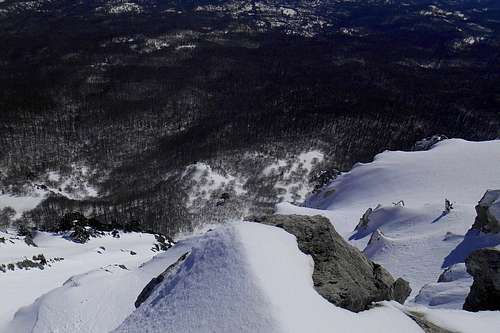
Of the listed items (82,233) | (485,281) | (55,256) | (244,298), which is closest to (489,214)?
(485,281)

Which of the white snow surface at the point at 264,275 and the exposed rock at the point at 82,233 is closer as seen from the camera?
the white snow surface at the point at 264,275

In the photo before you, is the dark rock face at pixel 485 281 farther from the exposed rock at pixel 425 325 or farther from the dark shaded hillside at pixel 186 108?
the dark shaded hillside at pixel 186 108

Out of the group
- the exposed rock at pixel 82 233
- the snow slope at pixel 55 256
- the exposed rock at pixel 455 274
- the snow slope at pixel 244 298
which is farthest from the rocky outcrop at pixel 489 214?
the exposed rock at pixel 82 233

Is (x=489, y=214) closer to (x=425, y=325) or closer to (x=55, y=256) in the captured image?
(x=425, y=325)

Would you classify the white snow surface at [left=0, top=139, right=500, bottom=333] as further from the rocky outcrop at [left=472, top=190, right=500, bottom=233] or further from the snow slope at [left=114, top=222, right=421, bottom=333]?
the rocky outcrop at [left=472, top=190, right=500, bottom=233]

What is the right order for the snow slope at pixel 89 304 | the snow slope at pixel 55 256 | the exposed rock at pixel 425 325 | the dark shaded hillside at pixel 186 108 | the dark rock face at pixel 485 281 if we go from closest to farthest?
the exposed rock at pixel 425 325 < the dark rock face at pixel 485 281 < the snow slope at pixel 89 304 < the snow slope at pixel 55 256 < the dark shaded hillside at pixel 186 108

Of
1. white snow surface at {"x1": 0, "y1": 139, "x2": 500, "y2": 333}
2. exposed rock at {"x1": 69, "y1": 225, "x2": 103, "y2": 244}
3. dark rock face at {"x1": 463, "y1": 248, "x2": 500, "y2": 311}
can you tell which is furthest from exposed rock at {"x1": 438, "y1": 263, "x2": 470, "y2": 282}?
exposed rock at {"x1": 69, "y1": 225, "x2": 103, "y2": 244}

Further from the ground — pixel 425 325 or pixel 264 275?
pixel 264 275
